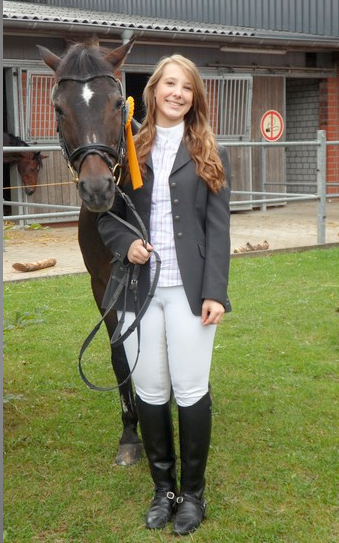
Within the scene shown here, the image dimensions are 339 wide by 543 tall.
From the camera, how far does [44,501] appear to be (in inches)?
134

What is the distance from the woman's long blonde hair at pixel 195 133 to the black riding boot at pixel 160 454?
89 cm

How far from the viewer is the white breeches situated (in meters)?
2.96

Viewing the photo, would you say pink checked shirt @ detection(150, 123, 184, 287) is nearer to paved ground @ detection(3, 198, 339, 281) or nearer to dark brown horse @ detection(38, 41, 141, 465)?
dark brown horse @ detection(38, 41, 141, 465)

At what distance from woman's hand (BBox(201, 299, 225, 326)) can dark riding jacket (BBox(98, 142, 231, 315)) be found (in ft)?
0.07

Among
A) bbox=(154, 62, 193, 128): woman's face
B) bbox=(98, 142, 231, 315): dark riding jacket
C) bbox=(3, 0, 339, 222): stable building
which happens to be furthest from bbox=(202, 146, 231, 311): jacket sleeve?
bbox=(3, 0, 339, 222): stable building

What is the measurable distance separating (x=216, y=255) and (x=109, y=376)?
7.77ft

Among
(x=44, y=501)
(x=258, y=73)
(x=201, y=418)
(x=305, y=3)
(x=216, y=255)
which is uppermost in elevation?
(x=305, y=3)

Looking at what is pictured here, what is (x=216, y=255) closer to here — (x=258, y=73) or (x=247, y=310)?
(x=247, y=310)

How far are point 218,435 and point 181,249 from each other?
4.86 feet

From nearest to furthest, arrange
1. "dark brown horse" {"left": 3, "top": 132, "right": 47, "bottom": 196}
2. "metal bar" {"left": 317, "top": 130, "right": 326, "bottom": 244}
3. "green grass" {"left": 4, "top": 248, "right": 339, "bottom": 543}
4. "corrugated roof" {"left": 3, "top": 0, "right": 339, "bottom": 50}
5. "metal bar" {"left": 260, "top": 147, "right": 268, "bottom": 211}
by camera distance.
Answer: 1. "green grass" {"left": 4, "top": 248, "right": 339, "bottom": 543}
2. "metal bar" {"left": 317, "top": 130, "right": 326, "bottom": 244}
3. "corrugated roof" {"left": 3, "top": 0, "right": 339, "bottom": 50}
4. "dark brown horse" {"left": 3, "top": 132, "right": 47, "bottom": 196}
5. "metal bar" {"left": 260, "top": 147, "right": 268, "bottom": 211}

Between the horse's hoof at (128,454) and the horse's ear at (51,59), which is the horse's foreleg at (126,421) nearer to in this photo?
the horse's hoof at (128,454)

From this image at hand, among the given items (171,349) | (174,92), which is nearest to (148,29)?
(174,92)

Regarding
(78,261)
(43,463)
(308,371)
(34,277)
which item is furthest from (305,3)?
(43,463)

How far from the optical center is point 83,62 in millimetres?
2980
